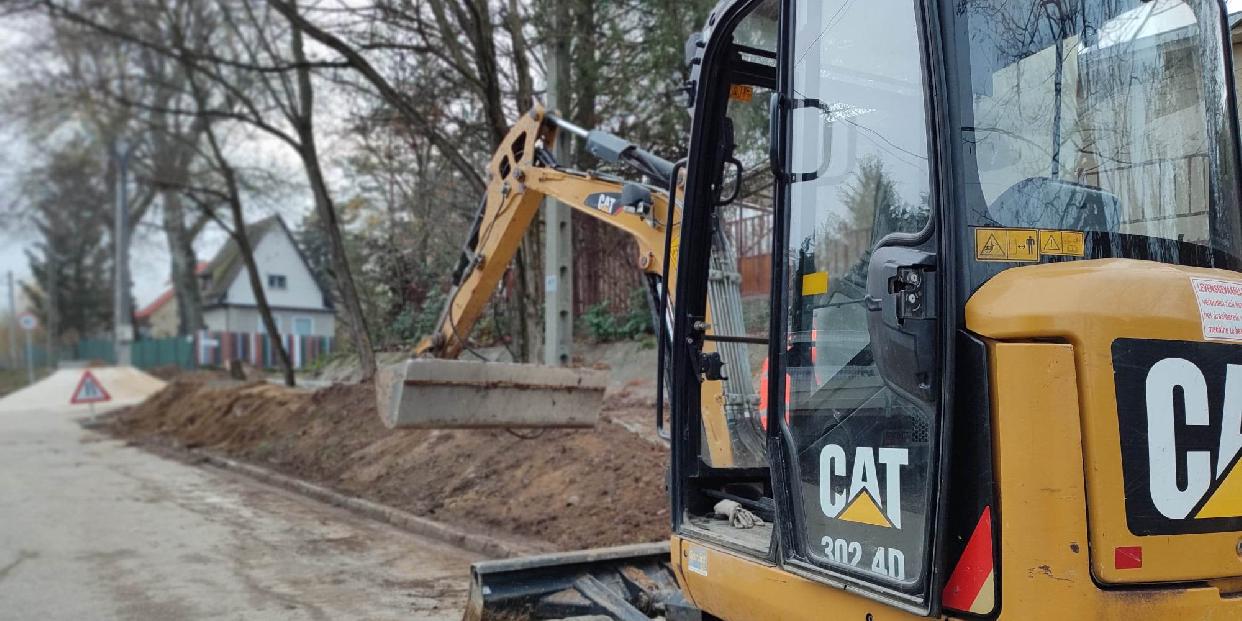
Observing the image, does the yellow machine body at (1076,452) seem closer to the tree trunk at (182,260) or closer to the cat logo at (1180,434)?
the cat logo at (1180,434)

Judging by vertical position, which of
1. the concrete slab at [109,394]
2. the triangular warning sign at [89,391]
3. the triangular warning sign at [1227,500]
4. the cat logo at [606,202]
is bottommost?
the concrete slab at [109,394]

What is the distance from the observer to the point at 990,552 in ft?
8.48

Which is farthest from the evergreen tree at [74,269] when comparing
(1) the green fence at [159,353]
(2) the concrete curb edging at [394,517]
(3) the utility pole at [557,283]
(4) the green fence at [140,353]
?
(3) the utility pole at [557,283]

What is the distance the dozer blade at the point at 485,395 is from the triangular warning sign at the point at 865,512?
183 inches

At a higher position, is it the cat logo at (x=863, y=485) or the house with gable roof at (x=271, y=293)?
the house with gable roof at (x=271, y=293)

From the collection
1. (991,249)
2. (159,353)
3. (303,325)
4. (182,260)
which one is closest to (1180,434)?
(991,249)

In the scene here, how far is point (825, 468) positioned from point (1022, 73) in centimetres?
127

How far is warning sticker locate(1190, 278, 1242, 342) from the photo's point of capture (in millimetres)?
2605

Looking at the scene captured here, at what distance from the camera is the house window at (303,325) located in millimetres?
60906

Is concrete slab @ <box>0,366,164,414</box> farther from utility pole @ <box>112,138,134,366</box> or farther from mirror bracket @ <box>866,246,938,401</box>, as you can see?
mirror bracket @ <box>866,246,938,401</box>

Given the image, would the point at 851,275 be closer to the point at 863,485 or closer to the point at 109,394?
the point at 863,485

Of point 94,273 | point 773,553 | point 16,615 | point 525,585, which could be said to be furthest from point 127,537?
point 94,273

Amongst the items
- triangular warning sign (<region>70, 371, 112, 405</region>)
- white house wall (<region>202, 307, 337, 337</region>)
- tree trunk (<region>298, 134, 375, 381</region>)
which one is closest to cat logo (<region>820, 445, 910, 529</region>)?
tree trunk (<region>298, 134, 375, 381</region>)

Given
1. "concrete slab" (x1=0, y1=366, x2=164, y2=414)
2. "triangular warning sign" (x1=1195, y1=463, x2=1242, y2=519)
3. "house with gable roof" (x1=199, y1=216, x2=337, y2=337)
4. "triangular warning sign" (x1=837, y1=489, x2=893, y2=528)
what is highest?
"house with gable roof" (x1=199, y1=216, x2=337, y2=337)
